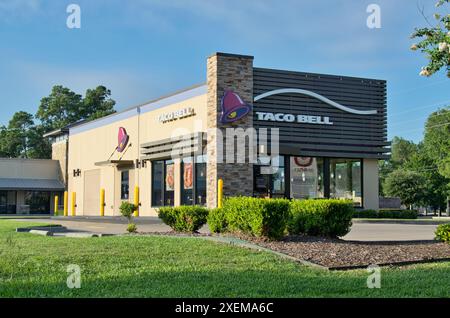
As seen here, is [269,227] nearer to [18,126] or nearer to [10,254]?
[10,254]

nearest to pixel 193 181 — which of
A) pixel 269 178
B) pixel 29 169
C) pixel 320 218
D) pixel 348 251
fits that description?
pixel 269 178

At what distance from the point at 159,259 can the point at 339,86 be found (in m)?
24.8

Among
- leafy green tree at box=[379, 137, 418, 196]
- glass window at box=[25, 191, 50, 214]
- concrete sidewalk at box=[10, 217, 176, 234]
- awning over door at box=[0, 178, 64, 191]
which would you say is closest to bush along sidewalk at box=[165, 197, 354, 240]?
concrete sidewalk at box=[10, 217, 176, 234]

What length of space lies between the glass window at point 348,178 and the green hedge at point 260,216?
21.3 meters

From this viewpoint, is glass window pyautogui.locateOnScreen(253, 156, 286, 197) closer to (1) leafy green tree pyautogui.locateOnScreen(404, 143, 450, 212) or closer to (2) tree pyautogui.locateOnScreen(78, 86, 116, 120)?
(1) leafy green tree pyautogui.locateOnScreen(404, 143, 450, 212)

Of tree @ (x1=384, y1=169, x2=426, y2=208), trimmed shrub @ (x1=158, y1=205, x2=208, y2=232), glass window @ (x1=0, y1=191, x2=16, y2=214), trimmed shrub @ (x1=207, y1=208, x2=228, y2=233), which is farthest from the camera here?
tree @ (x1=384, y1=169, x2=426, y2=208)

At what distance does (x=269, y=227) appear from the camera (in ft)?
43.5

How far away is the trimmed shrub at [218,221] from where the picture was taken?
589 inches

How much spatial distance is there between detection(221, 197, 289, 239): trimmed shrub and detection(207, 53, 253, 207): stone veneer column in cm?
1418

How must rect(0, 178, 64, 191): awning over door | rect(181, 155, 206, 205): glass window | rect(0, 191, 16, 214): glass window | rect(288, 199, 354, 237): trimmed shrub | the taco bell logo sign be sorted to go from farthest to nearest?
rect(0, 191, 16, 214): glass window, rect(0, 178, 64, 191): awning over door, the taco bell logo sign, rect(181, 155, 206, 205): glass window, rect(288, 199, 354, 237): trimmed shrub

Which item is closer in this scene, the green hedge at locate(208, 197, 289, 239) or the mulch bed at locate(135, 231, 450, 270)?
the mulch bed at locate(135, 231, 450, 270)

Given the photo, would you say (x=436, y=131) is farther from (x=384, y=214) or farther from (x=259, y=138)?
(x=259, y=138)

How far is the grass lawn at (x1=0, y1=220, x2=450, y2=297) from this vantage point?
25.0 feet

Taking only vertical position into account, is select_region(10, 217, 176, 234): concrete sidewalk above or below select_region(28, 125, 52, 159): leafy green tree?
below
